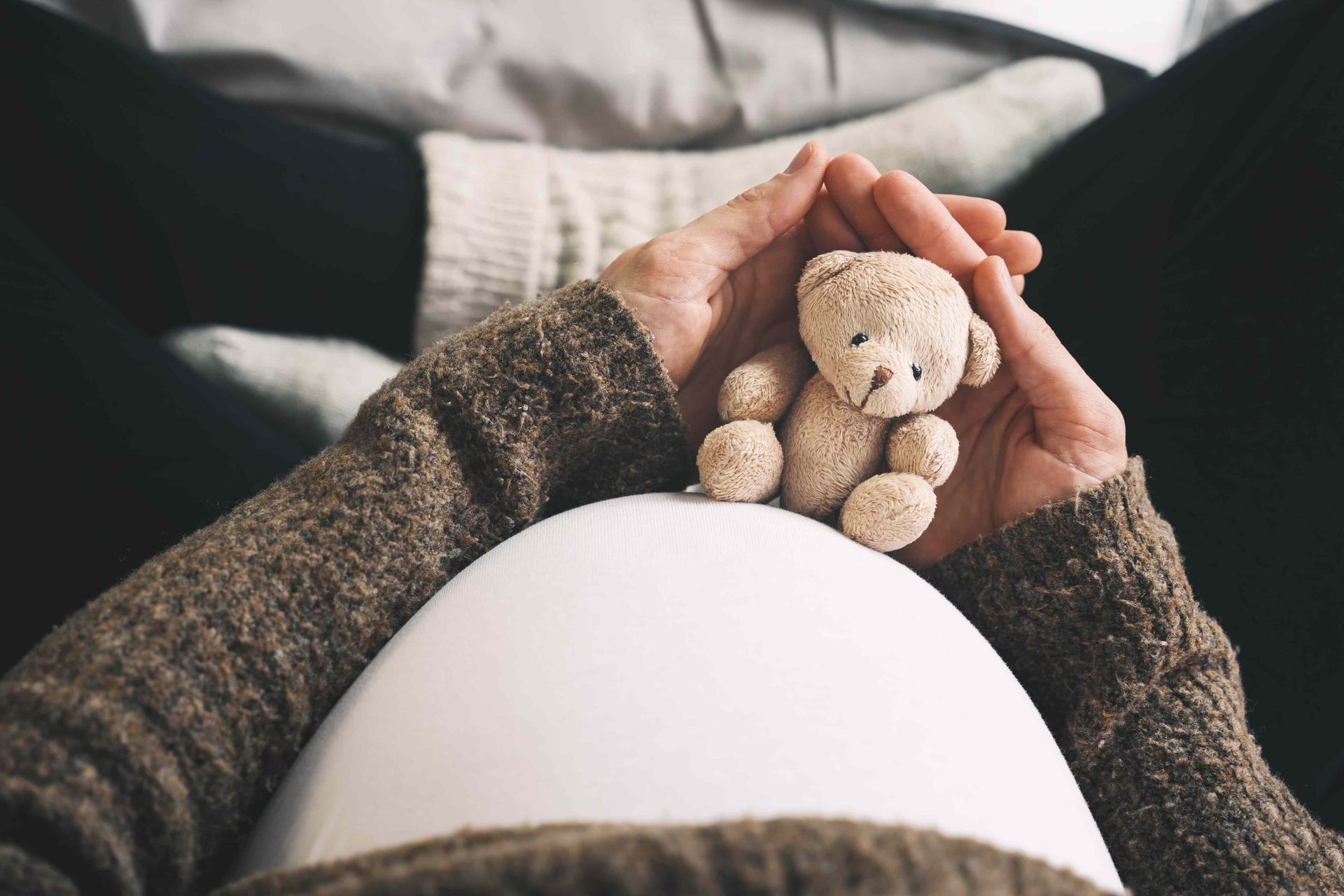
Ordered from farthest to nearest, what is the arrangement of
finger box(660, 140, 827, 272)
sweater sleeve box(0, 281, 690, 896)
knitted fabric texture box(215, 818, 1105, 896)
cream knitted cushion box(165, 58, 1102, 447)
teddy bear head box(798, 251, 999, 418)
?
cream knitted cushion box(165, 58, 1102, 447)
finger box(660, 140, 827, 272)
teddy bear head box(798, 251, 999, 418)
sweater sleeve box(0, 281, 690, 896)
knitted fabric texture box(215, 818, 1105, 896)

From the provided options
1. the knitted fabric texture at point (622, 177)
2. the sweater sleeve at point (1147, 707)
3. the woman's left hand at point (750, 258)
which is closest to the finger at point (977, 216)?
the woman's left hand at point (750, 258)

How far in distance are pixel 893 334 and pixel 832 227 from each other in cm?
17

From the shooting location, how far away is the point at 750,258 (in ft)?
2.18

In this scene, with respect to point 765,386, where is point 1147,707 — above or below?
below

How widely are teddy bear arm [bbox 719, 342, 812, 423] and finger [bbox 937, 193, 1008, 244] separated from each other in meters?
0.16

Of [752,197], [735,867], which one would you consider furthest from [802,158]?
[735,867]

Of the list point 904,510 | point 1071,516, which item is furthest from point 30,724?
point 1071,516

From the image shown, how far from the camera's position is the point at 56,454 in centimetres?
57

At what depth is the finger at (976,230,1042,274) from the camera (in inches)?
25.0

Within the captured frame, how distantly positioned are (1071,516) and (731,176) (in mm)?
599

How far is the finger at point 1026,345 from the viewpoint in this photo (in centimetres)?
58

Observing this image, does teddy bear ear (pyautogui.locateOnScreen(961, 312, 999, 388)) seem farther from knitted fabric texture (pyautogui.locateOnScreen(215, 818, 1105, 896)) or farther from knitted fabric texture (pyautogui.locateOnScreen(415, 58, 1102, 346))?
knitted fabric texture (pyautogui.locateOnScreen(415, 58, 1102, 346))

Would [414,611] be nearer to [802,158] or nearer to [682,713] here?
[682,713]

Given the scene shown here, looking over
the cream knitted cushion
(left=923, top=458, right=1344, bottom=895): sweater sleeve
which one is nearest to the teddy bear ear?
(left=923, top=458, right=1344, bottom=895): sweater sleeve
